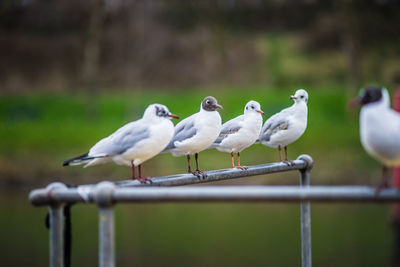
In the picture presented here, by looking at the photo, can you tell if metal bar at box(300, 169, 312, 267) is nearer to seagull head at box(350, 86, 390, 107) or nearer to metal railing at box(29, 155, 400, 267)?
seagull head at box(350, 86, 390, 107)

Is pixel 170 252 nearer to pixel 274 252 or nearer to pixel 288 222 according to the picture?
pixel 274 252

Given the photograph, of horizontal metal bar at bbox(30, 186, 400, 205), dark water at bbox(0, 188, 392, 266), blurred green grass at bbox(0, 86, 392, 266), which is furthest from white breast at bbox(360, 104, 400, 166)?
dark water at bbox(0, 188, 392, 266)

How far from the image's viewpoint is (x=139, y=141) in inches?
48.9

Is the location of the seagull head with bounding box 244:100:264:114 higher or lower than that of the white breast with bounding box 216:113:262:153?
higher

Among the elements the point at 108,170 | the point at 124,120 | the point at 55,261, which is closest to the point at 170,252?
the point at 108,170

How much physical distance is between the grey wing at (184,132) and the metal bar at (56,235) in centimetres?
63

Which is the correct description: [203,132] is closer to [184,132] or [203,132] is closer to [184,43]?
[184,132]

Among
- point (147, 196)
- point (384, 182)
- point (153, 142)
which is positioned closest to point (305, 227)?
point (153, 142)

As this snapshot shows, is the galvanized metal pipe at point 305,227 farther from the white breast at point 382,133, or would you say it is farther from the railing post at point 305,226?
the white breast at point 382,133

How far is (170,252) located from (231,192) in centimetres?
376

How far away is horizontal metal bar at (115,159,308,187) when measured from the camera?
1223 mm

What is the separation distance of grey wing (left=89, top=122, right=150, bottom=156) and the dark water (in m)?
3.01

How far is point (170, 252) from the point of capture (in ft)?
14.7

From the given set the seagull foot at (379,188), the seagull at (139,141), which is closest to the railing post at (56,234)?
the seagull at (139,141)
